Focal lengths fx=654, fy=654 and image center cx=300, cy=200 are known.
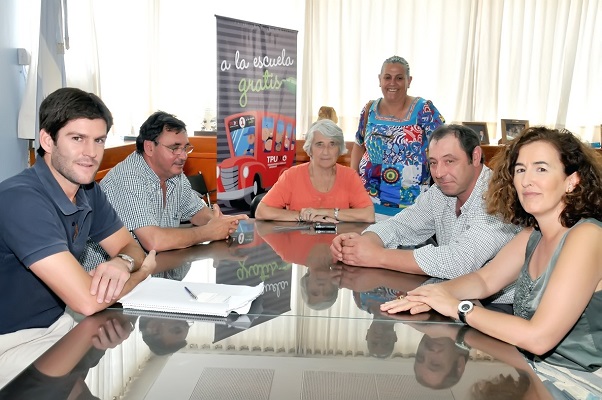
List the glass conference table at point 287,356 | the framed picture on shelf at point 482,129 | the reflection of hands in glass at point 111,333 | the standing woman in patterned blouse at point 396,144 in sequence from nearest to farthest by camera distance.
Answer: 1. the glass conference table at point 287,356
2. the reflection of hands in glass at point 111,333
3. the standing woman in patterned blouse at point 396,144
4. the framed picture on shelf at point 482,129

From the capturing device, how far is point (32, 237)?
1918 mm

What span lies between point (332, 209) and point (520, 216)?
1.61 metres

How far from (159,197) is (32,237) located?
1.28 meters

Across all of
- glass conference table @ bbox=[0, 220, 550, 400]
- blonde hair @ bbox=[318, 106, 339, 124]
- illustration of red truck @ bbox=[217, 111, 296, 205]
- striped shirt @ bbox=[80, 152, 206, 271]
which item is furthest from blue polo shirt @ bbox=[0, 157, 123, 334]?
blonde hair @ bbox=[318, 106, 339, 124]

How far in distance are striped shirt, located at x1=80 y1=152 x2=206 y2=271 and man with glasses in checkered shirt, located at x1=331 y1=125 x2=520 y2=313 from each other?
0.89 m

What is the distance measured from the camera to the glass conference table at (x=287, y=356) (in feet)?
4.57

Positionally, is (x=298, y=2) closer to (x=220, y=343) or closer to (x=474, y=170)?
(x=474, y=170)

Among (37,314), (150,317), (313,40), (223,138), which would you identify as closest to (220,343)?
(150,317)

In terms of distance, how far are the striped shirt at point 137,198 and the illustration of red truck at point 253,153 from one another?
1944mm

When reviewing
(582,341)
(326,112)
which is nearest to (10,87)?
(326,112)

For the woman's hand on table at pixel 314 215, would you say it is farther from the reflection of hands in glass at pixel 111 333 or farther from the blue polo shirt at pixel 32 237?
the reflection of hands in glass at pixel 111 333

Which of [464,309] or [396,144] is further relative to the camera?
[396,144]

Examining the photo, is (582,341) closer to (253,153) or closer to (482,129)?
(253,153)

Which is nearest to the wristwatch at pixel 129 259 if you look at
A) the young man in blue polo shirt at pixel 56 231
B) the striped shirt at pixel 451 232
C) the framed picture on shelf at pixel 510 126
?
the young man in blue polo shirt at pixel 56 231
